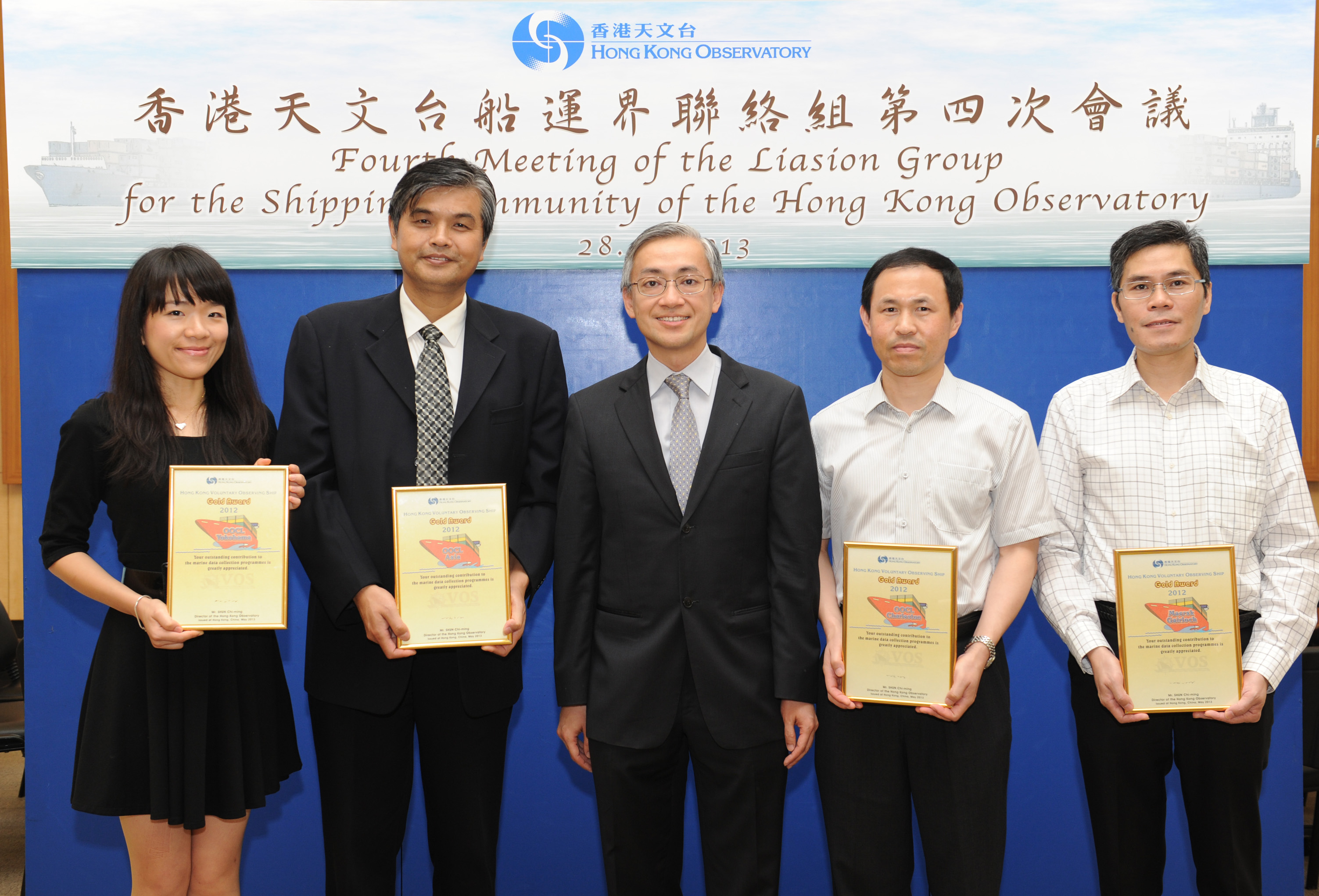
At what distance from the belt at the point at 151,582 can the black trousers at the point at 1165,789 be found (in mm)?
2221

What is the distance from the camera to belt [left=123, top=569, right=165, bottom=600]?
77.5 inches

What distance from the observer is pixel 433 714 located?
2002mm

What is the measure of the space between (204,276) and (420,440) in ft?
2.16

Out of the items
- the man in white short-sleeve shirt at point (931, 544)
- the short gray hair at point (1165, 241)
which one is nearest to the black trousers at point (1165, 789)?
the man in white short-sleeve shirt at point (931, 544)

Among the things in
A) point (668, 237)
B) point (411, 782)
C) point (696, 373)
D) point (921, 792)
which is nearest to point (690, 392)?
point (696, 373)

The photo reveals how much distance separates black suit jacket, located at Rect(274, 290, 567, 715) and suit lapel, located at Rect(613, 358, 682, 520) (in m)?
0.25

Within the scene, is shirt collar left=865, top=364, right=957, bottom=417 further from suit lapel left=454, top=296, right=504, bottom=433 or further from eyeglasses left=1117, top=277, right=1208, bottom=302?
suit lapel left=454, top=296, right=504, bottom=433

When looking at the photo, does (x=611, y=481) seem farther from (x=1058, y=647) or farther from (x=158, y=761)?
(x=1058, y=647)

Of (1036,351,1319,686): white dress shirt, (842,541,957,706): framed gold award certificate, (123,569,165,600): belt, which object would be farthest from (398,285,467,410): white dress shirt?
(1036,351,1319,686): white dress shirt

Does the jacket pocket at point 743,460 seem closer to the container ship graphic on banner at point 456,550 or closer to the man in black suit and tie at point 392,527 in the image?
the man in black suit and tie at point 392,527

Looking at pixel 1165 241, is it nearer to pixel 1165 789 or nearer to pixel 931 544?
pixel 931 544

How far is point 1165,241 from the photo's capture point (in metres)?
2.05

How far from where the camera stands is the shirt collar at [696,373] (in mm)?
2037

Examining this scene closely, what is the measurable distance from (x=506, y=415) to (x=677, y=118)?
1.32 metres
